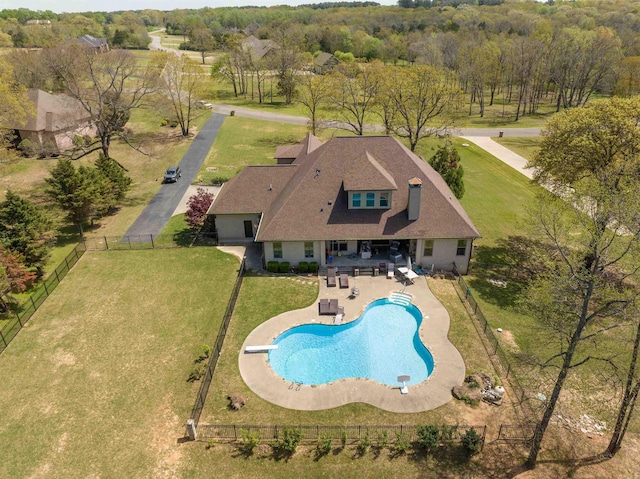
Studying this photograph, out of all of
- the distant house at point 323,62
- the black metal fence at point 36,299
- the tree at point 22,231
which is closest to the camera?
the black metal fence at point 36,299

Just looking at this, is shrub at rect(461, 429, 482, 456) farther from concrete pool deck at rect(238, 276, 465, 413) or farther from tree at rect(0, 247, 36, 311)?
tree at rect(0, 247, 36, 311)

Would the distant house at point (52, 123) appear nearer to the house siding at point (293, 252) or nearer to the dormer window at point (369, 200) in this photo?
the house siding at point (293, 252)

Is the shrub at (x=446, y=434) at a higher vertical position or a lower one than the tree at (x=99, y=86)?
lower

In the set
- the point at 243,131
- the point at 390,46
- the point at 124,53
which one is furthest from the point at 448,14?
the point at 124,53

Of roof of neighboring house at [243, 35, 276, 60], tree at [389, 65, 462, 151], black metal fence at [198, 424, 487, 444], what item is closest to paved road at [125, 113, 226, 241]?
black metal fence at [198, 424, 487, 444]

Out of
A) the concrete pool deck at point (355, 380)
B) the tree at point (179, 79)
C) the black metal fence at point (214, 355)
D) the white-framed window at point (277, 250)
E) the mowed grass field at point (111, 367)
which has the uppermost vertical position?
the tree at point (179, 79)

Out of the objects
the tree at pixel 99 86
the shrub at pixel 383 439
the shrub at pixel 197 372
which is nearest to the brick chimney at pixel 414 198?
the shrub at pixel 383 439
